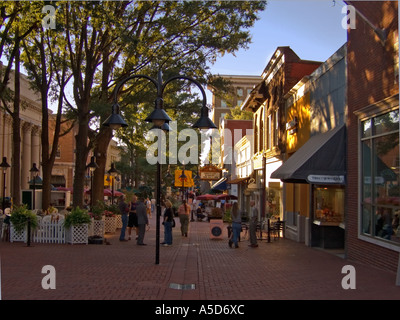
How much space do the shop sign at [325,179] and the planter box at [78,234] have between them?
26.3 feet

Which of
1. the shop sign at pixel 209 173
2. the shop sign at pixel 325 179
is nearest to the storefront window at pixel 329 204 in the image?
the shop sign at pixel 325 179

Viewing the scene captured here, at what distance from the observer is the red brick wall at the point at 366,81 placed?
10977mm

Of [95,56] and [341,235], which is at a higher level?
[95,56]

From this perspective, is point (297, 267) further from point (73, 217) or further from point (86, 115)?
point (86, 115)

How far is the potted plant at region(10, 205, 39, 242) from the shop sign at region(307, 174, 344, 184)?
30.3 ft

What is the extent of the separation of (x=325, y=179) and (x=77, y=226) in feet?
28.1

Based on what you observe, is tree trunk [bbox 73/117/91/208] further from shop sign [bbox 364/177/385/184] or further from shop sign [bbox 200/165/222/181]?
shop sign [bbox 200/165/222/181]

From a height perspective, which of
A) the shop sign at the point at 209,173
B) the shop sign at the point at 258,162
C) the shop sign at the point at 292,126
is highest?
the shop sign at the point at 292,126

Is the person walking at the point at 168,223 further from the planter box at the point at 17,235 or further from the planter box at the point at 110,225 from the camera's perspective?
the planter box at the point at 110,225

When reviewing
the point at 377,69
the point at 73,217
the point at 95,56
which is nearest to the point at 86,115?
the point at 95,56

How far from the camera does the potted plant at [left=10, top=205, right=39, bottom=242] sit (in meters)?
16.9

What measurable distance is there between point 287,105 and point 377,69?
11.1 metres

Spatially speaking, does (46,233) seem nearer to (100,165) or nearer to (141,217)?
(141,217)
